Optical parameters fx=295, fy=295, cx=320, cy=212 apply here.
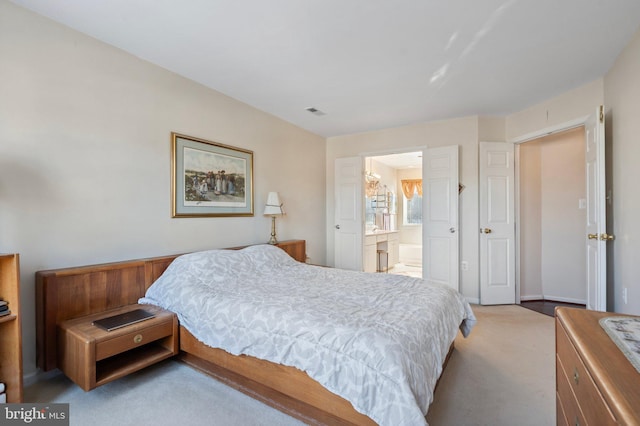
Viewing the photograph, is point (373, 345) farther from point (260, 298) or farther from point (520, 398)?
point (520, 398)

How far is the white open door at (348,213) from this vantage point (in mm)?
4742

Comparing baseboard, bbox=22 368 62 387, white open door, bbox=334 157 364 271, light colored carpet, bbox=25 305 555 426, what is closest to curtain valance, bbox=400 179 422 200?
white open door, bbox=334 157 364 271

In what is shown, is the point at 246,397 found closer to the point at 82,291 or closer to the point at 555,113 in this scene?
the point at 82,291

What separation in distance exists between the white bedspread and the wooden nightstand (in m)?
0.17

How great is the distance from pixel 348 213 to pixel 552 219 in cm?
288

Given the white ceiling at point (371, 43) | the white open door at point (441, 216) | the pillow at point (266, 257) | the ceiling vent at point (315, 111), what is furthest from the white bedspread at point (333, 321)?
the ceiling vent at point (315, 111)

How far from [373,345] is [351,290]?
91 centimetres

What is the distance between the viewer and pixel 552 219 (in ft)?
13.5

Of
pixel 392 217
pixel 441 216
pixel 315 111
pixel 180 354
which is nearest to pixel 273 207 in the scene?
pixel 315 111

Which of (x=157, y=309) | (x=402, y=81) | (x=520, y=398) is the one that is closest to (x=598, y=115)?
(x=402, y=81)

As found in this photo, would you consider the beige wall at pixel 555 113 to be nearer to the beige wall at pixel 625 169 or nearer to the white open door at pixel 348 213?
the beige wall at pixel 625 169

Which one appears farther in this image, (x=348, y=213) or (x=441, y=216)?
(x=348, y=213)

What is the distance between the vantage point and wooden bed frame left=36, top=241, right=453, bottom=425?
1.57m

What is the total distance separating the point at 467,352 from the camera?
2498 millimetres
